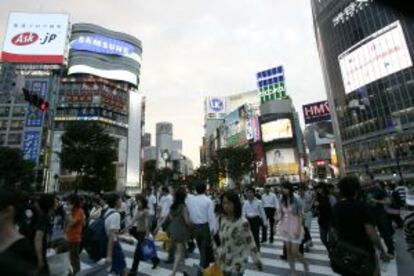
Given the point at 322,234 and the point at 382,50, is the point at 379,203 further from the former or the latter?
the point at 382,50

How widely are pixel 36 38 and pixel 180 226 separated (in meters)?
68.3

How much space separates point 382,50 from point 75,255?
2125 inches

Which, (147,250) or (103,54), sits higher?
(103,54)

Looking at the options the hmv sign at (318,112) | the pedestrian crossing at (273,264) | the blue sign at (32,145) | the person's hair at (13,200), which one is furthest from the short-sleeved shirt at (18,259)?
the hmv sign at (318,112)

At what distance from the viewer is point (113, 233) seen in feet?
17.1

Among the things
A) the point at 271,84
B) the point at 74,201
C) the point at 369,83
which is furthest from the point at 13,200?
the point at 271,84

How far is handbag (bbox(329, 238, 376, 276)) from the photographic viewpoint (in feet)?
10.5

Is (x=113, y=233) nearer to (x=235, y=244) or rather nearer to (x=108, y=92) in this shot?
(x=235, y=244)

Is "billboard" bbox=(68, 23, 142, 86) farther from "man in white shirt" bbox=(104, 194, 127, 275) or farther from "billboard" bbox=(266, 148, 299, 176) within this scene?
"man in white shirt" bbox=(104, 194, 127, 275)

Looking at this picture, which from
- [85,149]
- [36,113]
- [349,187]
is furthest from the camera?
[36,113]

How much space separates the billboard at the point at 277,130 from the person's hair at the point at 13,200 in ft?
223

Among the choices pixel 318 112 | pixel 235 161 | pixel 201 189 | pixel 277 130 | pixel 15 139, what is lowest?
pixel 201 189

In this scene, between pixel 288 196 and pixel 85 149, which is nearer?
pixel 288 196

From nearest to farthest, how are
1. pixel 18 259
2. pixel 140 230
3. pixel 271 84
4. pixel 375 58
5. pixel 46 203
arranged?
1. pixel 18 259
2. pixel 46 203
3. pixel 140 230
4. pixel 375 58
5. pixel 271 84
